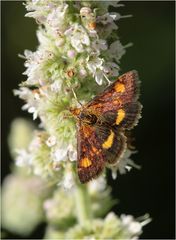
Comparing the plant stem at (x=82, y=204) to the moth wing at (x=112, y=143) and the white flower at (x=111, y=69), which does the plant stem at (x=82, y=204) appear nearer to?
the moth wing at (x=112, y=143)

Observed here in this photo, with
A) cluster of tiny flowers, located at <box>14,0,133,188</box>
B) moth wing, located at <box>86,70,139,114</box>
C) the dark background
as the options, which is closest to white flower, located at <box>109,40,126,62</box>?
cluster of tiny flowers, located at <box>14,0,133,188</box>

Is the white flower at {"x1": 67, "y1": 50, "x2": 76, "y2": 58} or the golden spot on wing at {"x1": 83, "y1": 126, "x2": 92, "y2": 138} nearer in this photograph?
the white flower at {"x1": 67, "y1": 50, "x2": 76, "y2": 58}

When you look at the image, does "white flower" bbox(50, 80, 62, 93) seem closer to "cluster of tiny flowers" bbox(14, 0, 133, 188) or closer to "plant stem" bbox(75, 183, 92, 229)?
"cluster of tiny flowers" bbox(14, 0, 133, 188)

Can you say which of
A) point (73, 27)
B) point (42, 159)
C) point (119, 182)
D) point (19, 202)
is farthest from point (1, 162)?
point (73, 27)

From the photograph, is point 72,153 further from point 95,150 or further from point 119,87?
point 119,87

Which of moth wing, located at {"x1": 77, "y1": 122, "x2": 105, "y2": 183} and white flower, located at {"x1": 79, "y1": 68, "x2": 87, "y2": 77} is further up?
white flower, located at {"x1": 79, "y1": 68, "x2": 87, "y2": 77}

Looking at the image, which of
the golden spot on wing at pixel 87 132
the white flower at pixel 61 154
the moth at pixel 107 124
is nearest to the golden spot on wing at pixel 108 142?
the moth at pixel 107 124

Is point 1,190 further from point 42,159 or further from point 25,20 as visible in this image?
point 25,20
